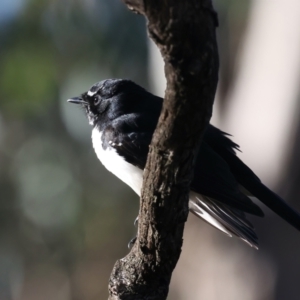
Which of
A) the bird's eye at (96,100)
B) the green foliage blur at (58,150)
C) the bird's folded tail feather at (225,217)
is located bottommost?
the green foliage blur at (58,150)

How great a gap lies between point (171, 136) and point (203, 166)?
4.46ft

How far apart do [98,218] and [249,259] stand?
3820 millimetres

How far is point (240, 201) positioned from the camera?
117 inches

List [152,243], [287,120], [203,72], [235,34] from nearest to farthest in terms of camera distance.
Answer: [203,72]
[152,243]
[287,120]
[235,34]

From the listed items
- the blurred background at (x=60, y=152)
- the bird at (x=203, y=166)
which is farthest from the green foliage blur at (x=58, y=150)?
the bird at (x=203, y=166)

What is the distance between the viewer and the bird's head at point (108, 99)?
372 centimetres

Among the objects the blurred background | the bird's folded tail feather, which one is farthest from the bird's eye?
the blurred background

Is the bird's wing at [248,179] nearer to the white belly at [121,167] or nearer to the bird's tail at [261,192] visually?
the bird's tail at [261,192]

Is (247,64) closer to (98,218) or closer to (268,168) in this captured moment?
(268,168)

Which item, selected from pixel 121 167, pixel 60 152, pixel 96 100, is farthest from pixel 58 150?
pixel 121 167

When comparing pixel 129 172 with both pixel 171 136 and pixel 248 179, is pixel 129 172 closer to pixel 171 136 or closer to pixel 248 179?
pixel 248 179

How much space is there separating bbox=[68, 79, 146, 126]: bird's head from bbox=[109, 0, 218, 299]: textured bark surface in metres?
1.38

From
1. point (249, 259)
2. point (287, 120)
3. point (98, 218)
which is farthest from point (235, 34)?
point (98, 218)

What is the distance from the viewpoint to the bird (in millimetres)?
3115
